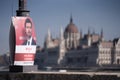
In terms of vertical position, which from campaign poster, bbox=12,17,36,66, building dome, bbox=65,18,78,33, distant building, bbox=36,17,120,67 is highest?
building dome, bbox=65,18,78,33

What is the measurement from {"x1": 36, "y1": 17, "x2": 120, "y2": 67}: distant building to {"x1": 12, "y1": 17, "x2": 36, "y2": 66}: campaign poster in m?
57.0

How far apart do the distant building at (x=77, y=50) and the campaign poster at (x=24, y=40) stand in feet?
187

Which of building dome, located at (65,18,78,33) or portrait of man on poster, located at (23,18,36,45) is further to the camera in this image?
building dome, located at (65,18,78,33)

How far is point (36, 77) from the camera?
8.52 meters

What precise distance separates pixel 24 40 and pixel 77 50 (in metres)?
69.9

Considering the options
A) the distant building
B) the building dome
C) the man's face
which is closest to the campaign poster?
the man's face

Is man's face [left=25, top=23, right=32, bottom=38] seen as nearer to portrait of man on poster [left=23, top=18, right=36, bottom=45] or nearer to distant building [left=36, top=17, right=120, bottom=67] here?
portrait of man on poster [left=23, top=18, right=36, bottom=45]

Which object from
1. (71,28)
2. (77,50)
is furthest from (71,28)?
(77,50)

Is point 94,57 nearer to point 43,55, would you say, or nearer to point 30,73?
point 43,55

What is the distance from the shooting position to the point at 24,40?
9227 millimetres

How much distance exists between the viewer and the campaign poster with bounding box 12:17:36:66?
9188mm

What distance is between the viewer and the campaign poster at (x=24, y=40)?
9.19 m

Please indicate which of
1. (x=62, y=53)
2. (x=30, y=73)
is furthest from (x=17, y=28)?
(x=62, y=53)

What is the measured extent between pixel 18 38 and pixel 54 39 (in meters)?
81.6
